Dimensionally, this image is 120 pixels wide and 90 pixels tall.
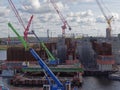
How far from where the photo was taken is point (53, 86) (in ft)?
82.4

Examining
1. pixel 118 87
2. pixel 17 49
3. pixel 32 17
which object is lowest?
pixel 118 87

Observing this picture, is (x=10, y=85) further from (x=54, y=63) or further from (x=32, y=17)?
(x=32, y=17)

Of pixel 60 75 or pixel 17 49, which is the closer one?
pixel 60 75

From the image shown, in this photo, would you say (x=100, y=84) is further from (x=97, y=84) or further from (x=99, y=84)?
(x=97, y=84)

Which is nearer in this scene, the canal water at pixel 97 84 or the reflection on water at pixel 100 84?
the canal water at pixel 97 84

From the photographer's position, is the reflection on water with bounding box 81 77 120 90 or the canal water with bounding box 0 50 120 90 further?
the reflection on water with bounding box 81 77 120 90

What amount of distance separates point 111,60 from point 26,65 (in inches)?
400

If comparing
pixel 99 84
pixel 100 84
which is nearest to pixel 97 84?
pixel 99 84

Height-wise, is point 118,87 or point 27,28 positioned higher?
point 27,28

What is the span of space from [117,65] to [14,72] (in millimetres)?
14442

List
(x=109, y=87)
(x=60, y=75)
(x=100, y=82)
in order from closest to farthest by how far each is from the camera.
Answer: (x=109, y=87), (x=100, y=82), (x=60, y=75)

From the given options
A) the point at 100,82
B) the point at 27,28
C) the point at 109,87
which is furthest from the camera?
the point at 27,28

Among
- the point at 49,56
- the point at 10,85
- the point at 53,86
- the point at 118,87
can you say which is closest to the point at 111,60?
the point at 49,56

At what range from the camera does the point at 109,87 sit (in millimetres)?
33531
